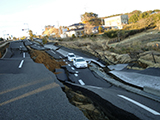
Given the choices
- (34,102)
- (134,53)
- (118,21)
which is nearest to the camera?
(34,102)

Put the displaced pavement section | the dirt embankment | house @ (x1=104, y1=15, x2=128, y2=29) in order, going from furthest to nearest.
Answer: house @ (x1=104, y1=15, x2=128, y2=29)
the dirt embankment
the displaced pavement section

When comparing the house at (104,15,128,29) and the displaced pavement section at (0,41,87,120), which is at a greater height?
the house at (104,15,128,29)

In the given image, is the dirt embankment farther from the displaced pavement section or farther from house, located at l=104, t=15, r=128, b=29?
house, located at l=104, t=15, r=128, b=29

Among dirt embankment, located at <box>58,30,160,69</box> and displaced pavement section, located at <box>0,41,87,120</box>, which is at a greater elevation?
displaced pavement section, located at <box>0,41,87,120</box>

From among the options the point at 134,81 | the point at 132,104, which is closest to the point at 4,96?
the point at 132,104

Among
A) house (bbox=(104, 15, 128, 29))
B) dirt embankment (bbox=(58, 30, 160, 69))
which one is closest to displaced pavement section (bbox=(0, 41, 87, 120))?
dirt embankment (bbox=(58, 30, 160, 69))

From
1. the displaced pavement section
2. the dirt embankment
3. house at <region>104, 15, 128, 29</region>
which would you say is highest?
house at <region>104, 15, 128, 29</region>

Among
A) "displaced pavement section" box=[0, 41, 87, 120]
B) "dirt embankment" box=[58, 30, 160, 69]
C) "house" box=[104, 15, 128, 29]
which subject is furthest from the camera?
"house" box=[104, 15, 128, 29]

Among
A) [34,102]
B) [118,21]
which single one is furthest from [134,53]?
[118,21]

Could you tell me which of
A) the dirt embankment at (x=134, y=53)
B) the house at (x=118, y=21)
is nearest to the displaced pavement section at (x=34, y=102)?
the dirt embankment at (x=134, y=53)

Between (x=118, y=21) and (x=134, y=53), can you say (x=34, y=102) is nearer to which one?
(x=134, y=53)

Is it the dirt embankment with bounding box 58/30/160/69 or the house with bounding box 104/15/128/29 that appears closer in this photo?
the dirt embankment with bounding box 58/30/160/69

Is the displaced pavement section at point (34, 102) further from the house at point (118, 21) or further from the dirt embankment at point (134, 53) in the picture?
the house at point (118, 21)

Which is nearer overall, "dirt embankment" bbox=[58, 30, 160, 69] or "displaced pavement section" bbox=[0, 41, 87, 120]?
"displaced pavement section" bbox=[0, 41, 87, 120]
